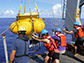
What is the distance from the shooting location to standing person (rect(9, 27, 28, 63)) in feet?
8.35

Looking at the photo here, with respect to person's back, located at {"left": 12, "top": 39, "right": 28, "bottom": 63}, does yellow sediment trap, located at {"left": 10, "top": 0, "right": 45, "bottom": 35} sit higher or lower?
higher

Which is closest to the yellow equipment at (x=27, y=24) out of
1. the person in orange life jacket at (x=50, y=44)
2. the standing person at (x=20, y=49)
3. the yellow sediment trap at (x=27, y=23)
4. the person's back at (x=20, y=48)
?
the yellow sediment trap at (x=27, y=23)

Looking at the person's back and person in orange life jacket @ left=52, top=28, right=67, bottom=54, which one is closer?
the person's back

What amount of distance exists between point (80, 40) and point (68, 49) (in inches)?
59.3

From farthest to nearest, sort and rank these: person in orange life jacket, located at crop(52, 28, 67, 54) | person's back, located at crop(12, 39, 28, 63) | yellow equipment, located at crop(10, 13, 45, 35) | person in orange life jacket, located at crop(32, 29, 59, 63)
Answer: yellow equipment, located at crop(10, 13, 45, 35) < person in orange life jacket, located at crop(52, 28, 67, 54) < person in orange life jacket, located at crop(32, 29, 59, 63) < person's back, located at crop(12, 39, 28, 63)

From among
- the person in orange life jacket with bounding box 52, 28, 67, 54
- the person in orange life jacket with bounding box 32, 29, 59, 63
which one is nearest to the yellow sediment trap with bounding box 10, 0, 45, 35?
the person in orange life jacket with bounding box 52, 28, 67, 54

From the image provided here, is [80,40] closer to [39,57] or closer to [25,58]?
[39,57]

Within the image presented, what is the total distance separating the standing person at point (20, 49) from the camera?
2.54 metres

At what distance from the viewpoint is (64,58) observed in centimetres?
532

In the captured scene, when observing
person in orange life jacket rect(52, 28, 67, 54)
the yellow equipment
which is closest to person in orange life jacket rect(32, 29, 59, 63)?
person in orange life jacket rect(52, 28, 67, 54)

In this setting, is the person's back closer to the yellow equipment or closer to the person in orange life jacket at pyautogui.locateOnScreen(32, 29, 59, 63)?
the person in orange life jacket at pyautogui.locateOnScreen(32, 29, 59, 63)

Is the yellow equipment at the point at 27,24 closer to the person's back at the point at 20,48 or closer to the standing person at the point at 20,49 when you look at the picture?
the standing person at the point at 20,49

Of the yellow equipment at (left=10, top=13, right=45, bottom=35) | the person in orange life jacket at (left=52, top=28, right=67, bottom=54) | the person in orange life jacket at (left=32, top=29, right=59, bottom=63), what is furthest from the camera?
the yellow equipment at (left=10, top=13, right=45, bottom=35)

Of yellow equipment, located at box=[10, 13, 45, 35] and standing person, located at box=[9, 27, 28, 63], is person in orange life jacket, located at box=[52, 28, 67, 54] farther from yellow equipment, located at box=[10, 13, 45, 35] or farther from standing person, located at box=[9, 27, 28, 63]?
standing person, located at box=[9, 27, 28, 63]
